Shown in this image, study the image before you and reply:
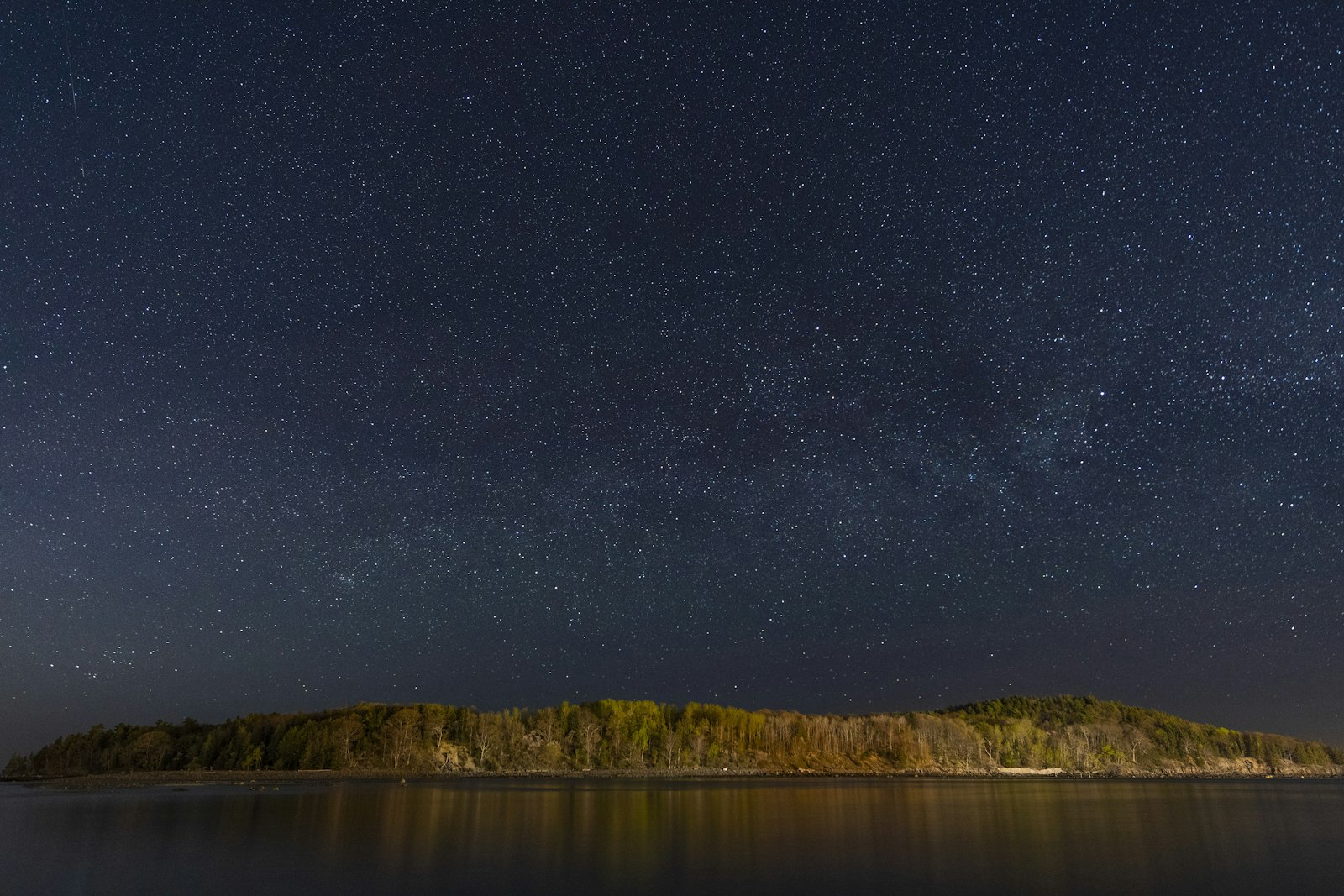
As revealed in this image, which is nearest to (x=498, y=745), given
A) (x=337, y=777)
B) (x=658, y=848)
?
(x=337, y=777)

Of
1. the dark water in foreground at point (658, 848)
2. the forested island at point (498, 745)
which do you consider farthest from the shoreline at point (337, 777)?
the dark water in foreground at point (658, 848)

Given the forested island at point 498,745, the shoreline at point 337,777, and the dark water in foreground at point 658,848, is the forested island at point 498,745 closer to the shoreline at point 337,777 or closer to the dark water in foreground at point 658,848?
the shoreline at point 337,777

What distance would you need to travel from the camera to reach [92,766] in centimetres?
14200

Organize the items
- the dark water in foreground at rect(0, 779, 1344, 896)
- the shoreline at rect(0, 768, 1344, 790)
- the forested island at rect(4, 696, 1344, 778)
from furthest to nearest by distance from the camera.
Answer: the forested island at rect(4, 696, 1344, 778), the shoreline at rect(0, 768, 1344, 790), the dark water in foreground at rect(0, 779, 1344, 896)

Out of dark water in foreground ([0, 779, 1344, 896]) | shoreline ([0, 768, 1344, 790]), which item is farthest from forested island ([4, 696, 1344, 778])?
dark water in foreground ([0, 779, 1344, 896])

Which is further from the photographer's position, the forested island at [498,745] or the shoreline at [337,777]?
the forested island at [498,745]

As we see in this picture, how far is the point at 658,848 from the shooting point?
34594 mm

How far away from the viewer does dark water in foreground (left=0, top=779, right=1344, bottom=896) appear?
86.9ft

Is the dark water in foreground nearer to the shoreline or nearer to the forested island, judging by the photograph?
the shoreline

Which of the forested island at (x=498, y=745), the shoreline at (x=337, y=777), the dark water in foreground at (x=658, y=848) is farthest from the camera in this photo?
the forested island at (x=498, y=745)

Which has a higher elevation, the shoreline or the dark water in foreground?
the dark water in foreground

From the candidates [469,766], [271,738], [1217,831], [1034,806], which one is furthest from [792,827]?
[271,738]

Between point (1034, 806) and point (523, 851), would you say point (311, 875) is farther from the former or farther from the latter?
point (1034, 806)

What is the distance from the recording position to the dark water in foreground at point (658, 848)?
86.9ft
